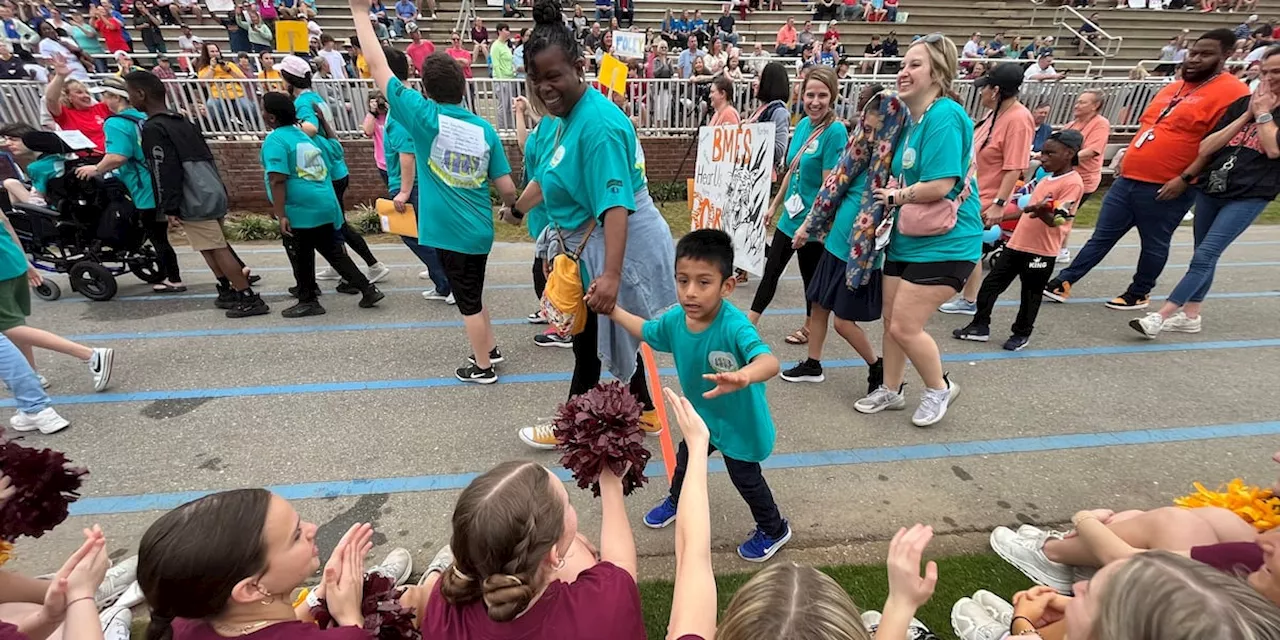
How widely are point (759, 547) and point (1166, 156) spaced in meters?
4.87

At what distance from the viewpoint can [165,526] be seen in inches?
57.5

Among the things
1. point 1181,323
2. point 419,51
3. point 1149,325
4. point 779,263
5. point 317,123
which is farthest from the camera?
point 419,51

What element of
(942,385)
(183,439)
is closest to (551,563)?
(942,385)

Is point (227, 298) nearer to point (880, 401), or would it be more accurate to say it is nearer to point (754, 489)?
point (754, 489)

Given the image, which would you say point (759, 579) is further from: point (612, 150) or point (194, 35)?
point (194, 35)

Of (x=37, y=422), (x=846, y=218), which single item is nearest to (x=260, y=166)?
(x=37, y=422)

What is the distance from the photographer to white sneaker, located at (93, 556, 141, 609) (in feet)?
8.36

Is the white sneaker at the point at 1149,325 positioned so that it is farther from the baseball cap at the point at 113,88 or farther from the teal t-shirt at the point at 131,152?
the baseball cap at the point at 113,88

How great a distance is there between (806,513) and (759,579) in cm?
189

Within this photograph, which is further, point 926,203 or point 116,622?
point 926,203

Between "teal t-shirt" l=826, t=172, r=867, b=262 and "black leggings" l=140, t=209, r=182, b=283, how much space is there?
6.07 metres

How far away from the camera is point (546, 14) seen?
109 inches

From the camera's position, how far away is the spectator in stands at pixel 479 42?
51.4 ft

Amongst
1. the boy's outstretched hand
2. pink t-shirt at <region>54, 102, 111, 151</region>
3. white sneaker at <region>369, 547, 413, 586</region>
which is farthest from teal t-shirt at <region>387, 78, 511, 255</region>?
pink t-shirt at <region>54, 102, 111, 151</region>
